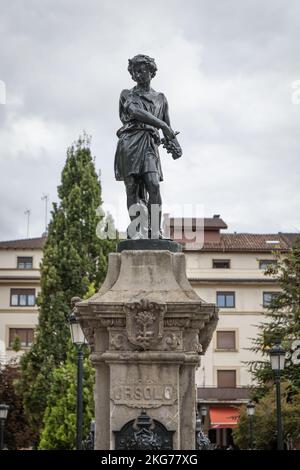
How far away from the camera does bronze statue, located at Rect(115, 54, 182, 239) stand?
32.9 ft

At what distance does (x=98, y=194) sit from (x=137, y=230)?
99.0 feet

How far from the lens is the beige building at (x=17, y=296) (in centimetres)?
5419

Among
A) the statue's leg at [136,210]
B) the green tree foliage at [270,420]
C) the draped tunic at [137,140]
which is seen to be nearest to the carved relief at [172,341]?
the statue's leg at [136,210]

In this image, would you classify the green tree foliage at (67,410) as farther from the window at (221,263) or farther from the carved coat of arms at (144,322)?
the window at (221,263)

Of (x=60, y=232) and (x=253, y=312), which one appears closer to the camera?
(x=60, y=232)

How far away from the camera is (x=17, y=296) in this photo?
5503cm

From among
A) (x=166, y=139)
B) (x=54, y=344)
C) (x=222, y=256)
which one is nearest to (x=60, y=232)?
(x=54, y=344)

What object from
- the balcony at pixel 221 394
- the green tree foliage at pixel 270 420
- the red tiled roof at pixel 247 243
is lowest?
the green tree foliage at pixel 270 420

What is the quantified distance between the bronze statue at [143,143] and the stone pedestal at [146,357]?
1.29 m

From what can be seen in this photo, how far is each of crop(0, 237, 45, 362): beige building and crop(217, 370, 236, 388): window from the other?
12552mm

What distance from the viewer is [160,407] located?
8.78m

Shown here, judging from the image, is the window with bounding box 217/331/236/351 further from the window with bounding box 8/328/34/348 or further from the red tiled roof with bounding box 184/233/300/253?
the window with bounding box 8/328/34/348
